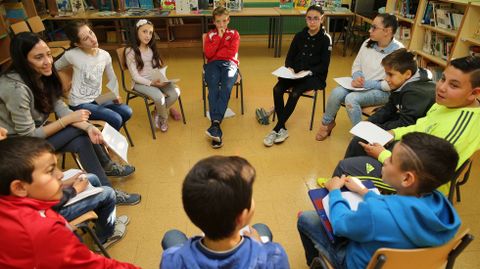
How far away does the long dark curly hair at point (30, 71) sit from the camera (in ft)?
6.01

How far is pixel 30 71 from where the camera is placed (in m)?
1.88

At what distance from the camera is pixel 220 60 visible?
3.32m

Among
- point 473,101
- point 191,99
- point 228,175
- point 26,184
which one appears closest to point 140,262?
point 26,184

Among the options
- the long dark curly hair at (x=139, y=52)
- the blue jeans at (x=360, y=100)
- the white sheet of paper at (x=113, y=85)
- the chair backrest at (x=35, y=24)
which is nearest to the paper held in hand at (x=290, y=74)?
the blue jeans at (x=360, y=100)

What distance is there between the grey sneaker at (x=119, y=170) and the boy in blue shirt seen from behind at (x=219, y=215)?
1.71 metres

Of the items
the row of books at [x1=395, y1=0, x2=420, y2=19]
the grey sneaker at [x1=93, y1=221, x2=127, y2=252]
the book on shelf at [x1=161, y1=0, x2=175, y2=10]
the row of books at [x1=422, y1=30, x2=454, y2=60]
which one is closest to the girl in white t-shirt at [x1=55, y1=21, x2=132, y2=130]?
the grey sneaker at [x1=93, y1=221, x2=127, y2=252]

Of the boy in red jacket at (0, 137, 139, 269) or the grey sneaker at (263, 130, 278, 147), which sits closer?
the boy in red jacket at (0, 137, 139, 269)

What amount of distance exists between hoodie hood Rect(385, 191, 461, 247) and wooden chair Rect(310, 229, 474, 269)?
26 mm

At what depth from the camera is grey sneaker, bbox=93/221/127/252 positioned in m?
1.88

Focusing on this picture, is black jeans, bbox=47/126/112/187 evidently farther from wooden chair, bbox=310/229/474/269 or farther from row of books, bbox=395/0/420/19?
row of books, bbox=395/0/420/19

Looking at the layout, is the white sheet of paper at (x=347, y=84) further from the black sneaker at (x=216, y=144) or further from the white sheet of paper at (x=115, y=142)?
the white sheet of paper at (x=115, y=142)

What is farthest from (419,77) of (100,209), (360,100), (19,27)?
(19,27)

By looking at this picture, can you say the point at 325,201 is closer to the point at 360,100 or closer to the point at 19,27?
the point at 360,100

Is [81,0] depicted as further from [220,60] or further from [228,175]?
[228,175]
